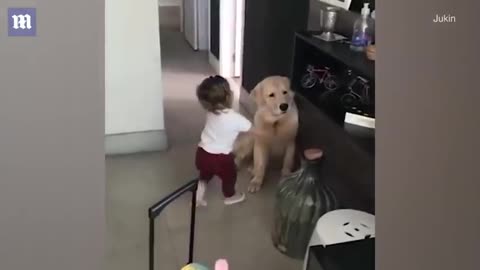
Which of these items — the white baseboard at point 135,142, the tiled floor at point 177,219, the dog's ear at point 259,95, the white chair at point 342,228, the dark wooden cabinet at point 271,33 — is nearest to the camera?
the white chair at point 342,228

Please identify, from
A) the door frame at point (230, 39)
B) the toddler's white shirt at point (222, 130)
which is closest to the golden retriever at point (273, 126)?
the toddler's white shirt at point (222, 130)

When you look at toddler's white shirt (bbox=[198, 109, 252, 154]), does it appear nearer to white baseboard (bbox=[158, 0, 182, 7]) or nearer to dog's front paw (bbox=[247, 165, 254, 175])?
dog's front paw (bbox=[247, 165, 254, 175])

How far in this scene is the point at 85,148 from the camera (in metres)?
1.67

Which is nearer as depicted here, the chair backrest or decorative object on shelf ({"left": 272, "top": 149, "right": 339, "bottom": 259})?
the chair backrest

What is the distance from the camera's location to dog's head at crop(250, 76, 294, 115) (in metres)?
2.85

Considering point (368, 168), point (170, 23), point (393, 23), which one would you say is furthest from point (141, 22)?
point (170, 23)

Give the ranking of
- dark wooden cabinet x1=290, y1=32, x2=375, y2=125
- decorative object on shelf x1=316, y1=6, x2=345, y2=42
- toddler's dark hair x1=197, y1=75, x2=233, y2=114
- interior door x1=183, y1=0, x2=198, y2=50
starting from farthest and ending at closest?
interior door x1=183, y1=0, x2=198, y2=50 < decorative object on shelf x1=316, y1=6, x2=345, y2=42 < toddler's dark hair x1=197, y1=75, x2=233, y2=114 < dark wooden cabinet x1=290, y1=32, x2=375, y2=125

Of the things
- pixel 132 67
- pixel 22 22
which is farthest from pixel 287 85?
pixel 22 22

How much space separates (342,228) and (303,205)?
334mm

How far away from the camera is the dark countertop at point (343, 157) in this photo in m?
2.33

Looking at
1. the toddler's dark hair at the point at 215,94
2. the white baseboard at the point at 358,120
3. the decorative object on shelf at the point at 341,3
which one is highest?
the decorative object on shelf at the point at 341,3

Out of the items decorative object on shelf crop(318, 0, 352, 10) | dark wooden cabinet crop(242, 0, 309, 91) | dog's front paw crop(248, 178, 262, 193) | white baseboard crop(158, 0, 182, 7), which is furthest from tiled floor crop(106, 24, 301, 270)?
white baseboard crop(158, 0, 182, 7)

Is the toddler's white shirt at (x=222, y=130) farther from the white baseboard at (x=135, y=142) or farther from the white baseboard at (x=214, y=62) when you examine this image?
the white baseboard at (x=214, y=62)

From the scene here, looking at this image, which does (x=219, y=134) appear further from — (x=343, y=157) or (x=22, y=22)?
(x=22, y=22)
